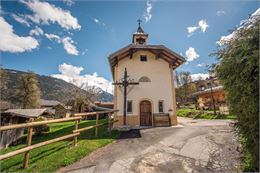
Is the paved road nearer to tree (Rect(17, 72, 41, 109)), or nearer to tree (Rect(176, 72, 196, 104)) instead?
tree (Rect(17, 72, 41, 109))

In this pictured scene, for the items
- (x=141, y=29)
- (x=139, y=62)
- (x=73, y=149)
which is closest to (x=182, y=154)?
(x=73, y=149)

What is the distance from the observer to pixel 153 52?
1434 centimetres

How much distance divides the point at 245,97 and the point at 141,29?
16843 millimetres

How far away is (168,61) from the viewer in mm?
14633

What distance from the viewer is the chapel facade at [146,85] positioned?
13258 millimetres

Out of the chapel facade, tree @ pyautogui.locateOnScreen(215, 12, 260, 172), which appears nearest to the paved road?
tree @ pyautogui.locateOnScreen(215, 12, 260, 172)

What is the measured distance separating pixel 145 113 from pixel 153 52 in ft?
18.2

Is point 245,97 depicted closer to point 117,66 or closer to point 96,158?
point 96,158

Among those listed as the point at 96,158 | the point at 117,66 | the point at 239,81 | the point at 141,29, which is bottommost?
the point at 96,158

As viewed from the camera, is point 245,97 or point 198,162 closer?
point 245,97

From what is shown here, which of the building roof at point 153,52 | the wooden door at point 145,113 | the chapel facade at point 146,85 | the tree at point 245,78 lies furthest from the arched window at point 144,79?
the tree at point 245,78

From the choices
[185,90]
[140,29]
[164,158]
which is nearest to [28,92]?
[140,29]

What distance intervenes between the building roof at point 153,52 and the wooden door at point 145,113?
175 inches

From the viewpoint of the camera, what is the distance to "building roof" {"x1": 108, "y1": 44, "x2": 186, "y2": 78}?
13.5 m
